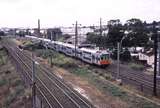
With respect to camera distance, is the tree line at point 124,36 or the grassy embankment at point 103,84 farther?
the tree line at point 124,36

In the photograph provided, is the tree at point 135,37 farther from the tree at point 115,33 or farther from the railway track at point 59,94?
the railway track at point 59,94

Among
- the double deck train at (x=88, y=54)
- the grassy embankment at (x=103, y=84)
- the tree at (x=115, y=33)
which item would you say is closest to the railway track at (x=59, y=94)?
the grassy embankment at (x=103, y=84)

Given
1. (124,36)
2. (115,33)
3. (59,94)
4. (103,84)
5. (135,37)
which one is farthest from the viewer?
(135,37)

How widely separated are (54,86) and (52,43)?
3839 centimetres

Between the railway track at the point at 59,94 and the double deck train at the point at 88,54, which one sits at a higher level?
the double deck train at the point at 88,54

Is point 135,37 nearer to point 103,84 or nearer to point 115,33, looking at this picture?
point 115,33

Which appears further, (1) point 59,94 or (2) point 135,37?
(2) point 135,37

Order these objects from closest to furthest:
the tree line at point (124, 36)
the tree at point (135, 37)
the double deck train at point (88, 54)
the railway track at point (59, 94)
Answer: the railway track at point (59, 94), the double deck train at point (88, 54), the tree line at point (124, 36), the tree at point (135, 37)

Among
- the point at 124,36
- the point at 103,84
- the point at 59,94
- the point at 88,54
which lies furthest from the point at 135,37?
the point at 59,94

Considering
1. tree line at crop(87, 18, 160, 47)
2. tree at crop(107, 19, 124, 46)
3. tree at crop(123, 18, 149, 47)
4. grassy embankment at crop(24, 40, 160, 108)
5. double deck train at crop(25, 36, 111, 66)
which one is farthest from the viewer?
tree at crop(123, 18, 149, 47)

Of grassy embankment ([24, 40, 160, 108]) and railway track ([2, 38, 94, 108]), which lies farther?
grassy embankment ([24, 40, 160, 108])

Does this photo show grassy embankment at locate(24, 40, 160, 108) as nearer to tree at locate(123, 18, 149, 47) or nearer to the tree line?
the tree line

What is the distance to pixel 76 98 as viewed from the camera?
24312 mm

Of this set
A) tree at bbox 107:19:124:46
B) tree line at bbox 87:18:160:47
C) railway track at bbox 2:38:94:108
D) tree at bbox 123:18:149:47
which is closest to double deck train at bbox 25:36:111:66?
tree line at bbox 87:18:160:47
